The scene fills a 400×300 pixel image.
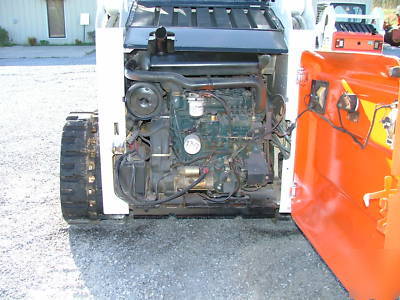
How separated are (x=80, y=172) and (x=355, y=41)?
38.2ft

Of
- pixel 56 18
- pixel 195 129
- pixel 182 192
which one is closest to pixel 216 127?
pixel 195 129

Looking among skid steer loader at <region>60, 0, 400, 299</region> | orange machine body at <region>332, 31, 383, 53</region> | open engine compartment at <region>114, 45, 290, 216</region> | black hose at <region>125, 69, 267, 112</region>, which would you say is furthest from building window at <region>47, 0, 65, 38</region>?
black hose at <region>125, 69, 267, 112</region>

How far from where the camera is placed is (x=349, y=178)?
8.90 feet

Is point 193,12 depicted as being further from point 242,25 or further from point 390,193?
point 390,193

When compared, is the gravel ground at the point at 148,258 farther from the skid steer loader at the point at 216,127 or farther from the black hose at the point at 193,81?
the black hose at the point at 193,81

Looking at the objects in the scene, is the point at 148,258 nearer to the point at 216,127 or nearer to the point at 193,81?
the point at 216,127

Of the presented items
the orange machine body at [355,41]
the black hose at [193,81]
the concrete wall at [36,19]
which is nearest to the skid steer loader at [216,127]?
the black hose at [193,81]

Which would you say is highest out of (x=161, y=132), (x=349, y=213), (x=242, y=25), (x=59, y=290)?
(x=242, y=25)

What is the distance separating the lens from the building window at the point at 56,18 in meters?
24.2

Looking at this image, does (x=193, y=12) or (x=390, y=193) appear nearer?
(x=390, y=193)

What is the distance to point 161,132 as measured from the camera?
11.2ft

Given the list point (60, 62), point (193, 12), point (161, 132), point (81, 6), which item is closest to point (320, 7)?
point (60, 62)

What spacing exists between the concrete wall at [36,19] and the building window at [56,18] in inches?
11.2

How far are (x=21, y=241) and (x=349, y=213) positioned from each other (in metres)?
2.50
